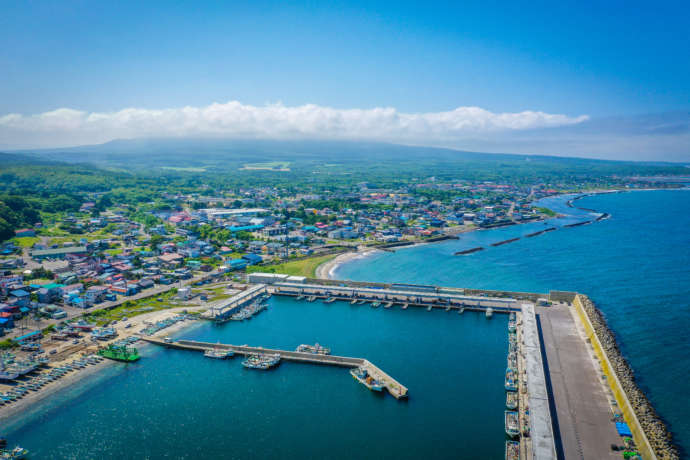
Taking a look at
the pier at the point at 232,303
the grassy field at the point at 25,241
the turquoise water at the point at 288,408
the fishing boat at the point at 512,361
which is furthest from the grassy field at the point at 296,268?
the grassy field at the point at 25,241

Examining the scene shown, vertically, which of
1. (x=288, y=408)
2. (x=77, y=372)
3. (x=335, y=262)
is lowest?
(x=288, y=408)

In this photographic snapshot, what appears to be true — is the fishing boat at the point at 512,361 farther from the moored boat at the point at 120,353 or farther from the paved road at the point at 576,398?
the moored boat at the point at 120,353

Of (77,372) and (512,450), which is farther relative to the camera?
(77,372)

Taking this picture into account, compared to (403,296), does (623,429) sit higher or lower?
lower

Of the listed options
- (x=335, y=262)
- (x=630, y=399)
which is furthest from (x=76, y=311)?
(x=630, y=399)

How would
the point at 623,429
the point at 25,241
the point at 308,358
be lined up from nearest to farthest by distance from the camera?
the point at 623,429 < the point at 308,358 < the point at 25,241

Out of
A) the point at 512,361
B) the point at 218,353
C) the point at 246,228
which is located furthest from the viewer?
the point at 246,228

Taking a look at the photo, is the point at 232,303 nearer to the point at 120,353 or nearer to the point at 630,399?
the point at 120,353

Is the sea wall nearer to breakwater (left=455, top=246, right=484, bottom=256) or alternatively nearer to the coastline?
breakwater (left=455, top=246, right=484, bottom=256)
